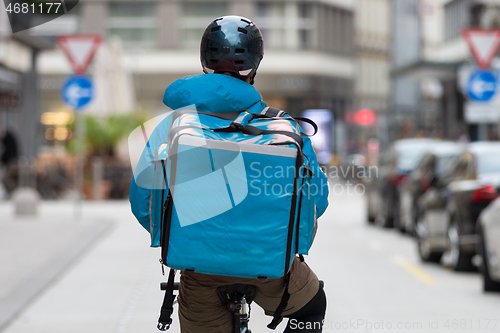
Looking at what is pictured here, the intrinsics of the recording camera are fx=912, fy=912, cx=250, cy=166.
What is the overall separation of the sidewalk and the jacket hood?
4.41 metres

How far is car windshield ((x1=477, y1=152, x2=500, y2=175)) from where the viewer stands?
10.8 metres

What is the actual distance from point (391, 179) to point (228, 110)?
14.7 m

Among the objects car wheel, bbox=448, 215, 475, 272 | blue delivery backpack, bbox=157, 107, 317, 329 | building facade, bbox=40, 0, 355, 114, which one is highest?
building facade, bbox=40, 0, 355, 114

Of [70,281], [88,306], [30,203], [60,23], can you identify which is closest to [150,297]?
[88,306]

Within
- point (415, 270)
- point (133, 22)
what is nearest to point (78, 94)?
point (415, 270)

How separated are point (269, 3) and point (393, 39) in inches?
301

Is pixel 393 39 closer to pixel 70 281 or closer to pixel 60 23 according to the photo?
pixel 60 23

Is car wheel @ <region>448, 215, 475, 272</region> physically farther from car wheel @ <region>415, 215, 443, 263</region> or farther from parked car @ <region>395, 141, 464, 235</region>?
parked car @ <region>395, 141, 464, 235</region>

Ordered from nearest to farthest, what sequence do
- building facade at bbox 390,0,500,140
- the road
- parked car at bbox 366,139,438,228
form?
the road, parked car at bbox 366,139,438,228, building facade at bbox 390,0,500,140

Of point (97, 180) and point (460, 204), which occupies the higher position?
point (460, 204)

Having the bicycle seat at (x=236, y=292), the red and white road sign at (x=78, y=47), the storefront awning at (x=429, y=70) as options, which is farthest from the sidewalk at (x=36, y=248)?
the storefront awning at (x=429, y=70)

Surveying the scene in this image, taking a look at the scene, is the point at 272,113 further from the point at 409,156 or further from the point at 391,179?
the point at 409,156

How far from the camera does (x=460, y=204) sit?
10.6 meters

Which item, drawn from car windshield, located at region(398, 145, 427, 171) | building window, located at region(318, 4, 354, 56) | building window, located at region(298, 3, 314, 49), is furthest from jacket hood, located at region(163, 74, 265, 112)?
building window, located at region(318, 4, 354, 56)
